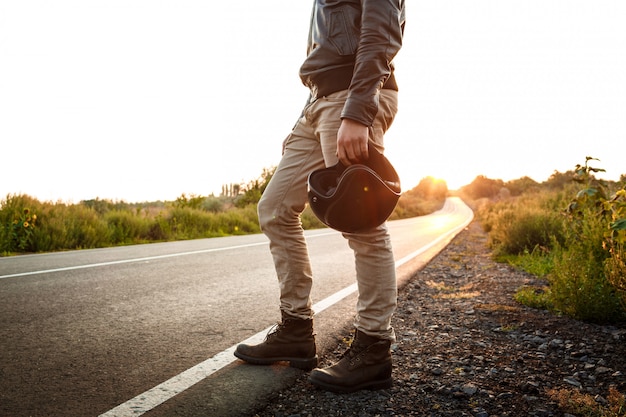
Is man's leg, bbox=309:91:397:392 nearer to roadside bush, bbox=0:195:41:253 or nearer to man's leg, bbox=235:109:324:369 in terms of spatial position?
man's leg, bbox=235:109:324:369

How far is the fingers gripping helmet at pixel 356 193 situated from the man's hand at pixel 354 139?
0.06 m

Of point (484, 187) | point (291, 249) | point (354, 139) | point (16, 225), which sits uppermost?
point (484, 187)

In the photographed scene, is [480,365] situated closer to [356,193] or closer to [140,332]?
[356,193]

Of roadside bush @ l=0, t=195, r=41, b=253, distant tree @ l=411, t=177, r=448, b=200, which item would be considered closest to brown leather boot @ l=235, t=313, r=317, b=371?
roadside bush @ l=0, t=195, r=41, b=253

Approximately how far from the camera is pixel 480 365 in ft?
8.70

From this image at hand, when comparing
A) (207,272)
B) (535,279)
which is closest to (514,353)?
(535,279)

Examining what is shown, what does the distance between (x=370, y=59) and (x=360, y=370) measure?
1520 mm

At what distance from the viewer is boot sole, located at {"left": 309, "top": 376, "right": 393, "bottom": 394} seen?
2230 millimetres

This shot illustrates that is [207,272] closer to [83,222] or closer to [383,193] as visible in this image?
[383,193]

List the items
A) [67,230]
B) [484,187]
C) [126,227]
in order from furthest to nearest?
[484,187], [126,227], [67,230]

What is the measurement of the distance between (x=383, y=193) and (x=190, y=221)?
40.2 ft

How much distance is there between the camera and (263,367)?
2537 millimetres

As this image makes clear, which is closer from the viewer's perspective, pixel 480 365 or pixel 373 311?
pixel 373 311

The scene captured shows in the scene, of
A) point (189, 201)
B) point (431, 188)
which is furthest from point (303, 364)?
point (431, 188)
